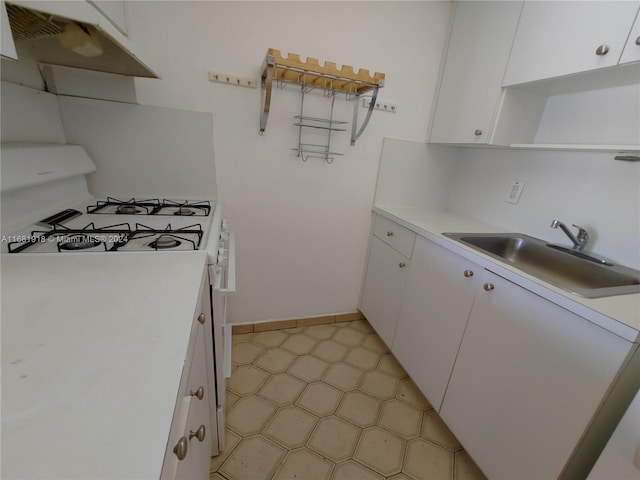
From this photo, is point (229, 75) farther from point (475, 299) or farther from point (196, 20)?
point (475, 299)

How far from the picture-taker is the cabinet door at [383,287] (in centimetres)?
170

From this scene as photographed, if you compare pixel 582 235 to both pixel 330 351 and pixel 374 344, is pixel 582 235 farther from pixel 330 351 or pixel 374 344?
pixel 330 351

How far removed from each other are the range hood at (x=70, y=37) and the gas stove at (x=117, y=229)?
57cm

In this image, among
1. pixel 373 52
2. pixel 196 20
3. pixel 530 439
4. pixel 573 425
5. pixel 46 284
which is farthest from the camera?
pixel 373 52

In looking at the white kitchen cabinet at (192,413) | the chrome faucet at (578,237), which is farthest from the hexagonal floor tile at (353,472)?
the chrome faucet at (578,237)

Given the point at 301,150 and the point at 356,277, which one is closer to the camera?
the point at 301,150

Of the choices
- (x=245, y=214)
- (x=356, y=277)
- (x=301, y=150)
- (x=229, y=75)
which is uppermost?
(x=229, y=75)

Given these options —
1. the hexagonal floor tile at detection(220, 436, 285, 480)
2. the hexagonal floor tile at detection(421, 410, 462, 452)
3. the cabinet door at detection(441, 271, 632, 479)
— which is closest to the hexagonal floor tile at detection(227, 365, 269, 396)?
the hexagonal floor tile at detection(220, 436, 285, 480)

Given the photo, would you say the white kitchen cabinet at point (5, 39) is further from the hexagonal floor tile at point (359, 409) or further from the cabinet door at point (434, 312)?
the hexagonal floor tile at point (359, 409)

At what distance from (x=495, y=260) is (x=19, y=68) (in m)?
1.94

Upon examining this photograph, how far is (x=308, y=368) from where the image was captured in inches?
67.9

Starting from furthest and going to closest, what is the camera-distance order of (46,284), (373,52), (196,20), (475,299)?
1. (373,52)
2. (196,20)
3. (475,299)
4. (46,284)

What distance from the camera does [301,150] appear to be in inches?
66.5

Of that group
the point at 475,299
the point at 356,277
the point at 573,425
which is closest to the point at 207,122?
the point at 356,277
